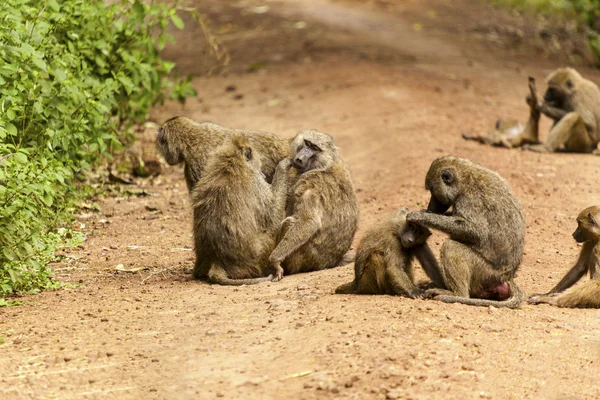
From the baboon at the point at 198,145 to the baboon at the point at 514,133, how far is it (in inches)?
206

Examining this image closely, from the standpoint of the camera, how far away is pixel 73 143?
29.8ft

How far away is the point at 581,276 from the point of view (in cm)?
767

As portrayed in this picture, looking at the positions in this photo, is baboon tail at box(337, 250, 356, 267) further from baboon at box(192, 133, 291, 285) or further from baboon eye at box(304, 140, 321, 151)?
baboon eye at box(304, 140, 321, 151)

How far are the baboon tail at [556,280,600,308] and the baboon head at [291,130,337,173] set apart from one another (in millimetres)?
2247

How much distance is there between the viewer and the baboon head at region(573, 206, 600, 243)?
25.0 ft

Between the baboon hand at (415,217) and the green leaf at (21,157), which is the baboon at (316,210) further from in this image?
the green leaf at (21,157)

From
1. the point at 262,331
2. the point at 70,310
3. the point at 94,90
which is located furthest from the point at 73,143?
the point at 262,331

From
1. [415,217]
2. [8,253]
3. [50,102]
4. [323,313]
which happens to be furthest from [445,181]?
[50,102]

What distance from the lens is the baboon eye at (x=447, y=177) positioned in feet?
23.3

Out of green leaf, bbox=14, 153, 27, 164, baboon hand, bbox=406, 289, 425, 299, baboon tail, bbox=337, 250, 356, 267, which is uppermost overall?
green leaf, bbox=14, 153, 27, 164

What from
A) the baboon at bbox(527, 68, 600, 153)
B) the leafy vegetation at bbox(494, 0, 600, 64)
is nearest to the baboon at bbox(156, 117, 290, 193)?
the baboon at bbox(527, 68, 600, 153)

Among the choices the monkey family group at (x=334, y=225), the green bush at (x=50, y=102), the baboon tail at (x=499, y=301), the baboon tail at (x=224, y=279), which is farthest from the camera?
the baboon tail at (x=224, y=279)

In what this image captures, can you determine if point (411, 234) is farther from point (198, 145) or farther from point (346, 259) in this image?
point (198, 145)

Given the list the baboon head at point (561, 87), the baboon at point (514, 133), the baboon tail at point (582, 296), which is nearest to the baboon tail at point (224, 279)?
the baboon tail at point (582, 296)
